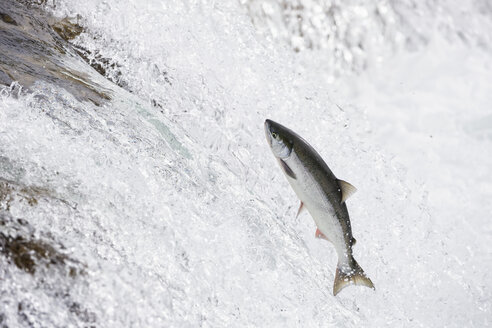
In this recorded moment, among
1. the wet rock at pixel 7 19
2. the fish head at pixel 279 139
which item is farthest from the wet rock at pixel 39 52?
the fish head at pixel 279 139

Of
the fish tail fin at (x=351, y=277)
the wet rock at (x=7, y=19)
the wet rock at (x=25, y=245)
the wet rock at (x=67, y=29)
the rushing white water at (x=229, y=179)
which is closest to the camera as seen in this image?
the wet rock at (x=25, y=245)

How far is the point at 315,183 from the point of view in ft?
5.17

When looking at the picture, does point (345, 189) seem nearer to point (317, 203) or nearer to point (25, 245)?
point (317, 203)

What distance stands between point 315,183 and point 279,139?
7.5 inches

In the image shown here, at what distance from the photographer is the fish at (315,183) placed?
1.54m

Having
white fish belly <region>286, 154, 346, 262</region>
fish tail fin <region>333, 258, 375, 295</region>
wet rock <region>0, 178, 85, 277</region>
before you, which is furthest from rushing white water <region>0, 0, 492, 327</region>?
white fish belly <region>286, 154, 346, 262</region>

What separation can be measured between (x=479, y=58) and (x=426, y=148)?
3.42 feet

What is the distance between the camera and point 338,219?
165cm

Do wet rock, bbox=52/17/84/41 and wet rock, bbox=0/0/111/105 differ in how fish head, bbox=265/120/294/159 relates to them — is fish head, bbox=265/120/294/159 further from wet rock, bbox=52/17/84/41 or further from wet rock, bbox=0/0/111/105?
wet rock, bbox=52/17/84/41

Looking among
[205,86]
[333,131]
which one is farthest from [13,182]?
[333,131]

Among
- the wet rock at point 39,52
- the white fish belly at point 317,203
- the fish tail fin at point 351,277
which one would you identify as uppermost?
the white fish belly at point 317,203

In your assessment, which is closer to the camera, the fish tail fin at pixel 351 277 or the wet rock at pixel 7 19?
the fish tail fin at pixel 351 277

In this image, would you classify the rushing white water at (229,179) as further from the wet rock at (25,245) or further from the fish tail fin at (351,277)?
the fish tail fin at (351,277)

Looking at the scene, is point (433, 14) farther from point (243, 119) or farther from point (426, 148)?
point (243, 119)
